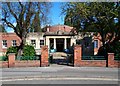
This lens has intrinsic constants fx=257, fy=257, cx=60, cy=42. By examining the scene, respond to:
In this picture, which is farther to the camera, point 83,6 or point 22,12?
point 22,12

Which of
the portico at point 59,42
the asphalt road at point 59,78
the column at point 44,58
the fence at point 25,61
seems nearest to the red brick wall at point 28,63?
the fence at point 25,61

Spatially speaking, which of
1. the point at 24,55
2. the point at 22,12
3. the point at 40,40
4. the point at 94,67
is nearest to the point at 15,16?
the point at 22,12

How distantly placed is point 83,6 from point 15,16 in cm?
722

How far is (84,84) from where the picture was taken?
45.0 feet

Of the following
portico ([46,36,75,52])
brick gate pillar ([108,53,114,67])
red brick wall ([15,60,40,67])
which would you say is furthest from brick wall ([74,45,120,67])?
portico ([46,36,75,52])

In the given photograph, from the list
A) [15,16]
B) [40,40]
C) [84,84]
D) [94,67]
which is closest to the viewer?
[84,84]

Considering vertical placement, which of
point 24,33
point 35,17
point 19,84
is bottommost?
point 19,84

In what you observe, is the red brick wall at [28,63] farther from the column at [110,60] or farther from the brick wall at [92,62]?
the column at [110,60]

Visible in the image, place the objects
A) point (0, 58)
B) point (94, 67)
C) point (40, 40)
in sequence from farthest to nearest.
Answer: point (40, 40)
point (0, 58)
point (94, 67)

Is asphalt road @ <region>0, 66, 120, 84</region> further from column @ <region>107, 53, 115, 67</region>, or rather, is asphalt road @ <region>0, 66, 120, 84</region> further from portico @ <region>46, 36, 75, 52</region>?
portico @ <region>46, 36, 75, 52</region>

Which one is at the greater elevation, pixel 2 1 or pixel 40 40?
pixel 2 1

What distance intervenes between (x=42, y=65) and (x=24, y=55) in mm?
3209

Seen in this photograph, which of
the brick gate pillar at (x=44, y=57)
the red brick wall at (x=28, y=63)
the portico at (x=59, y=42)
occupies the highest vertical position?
the portico at (x=59, y=42)

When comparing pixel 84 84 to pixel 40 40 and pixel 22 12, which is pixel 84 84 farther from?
pixel 40 40
